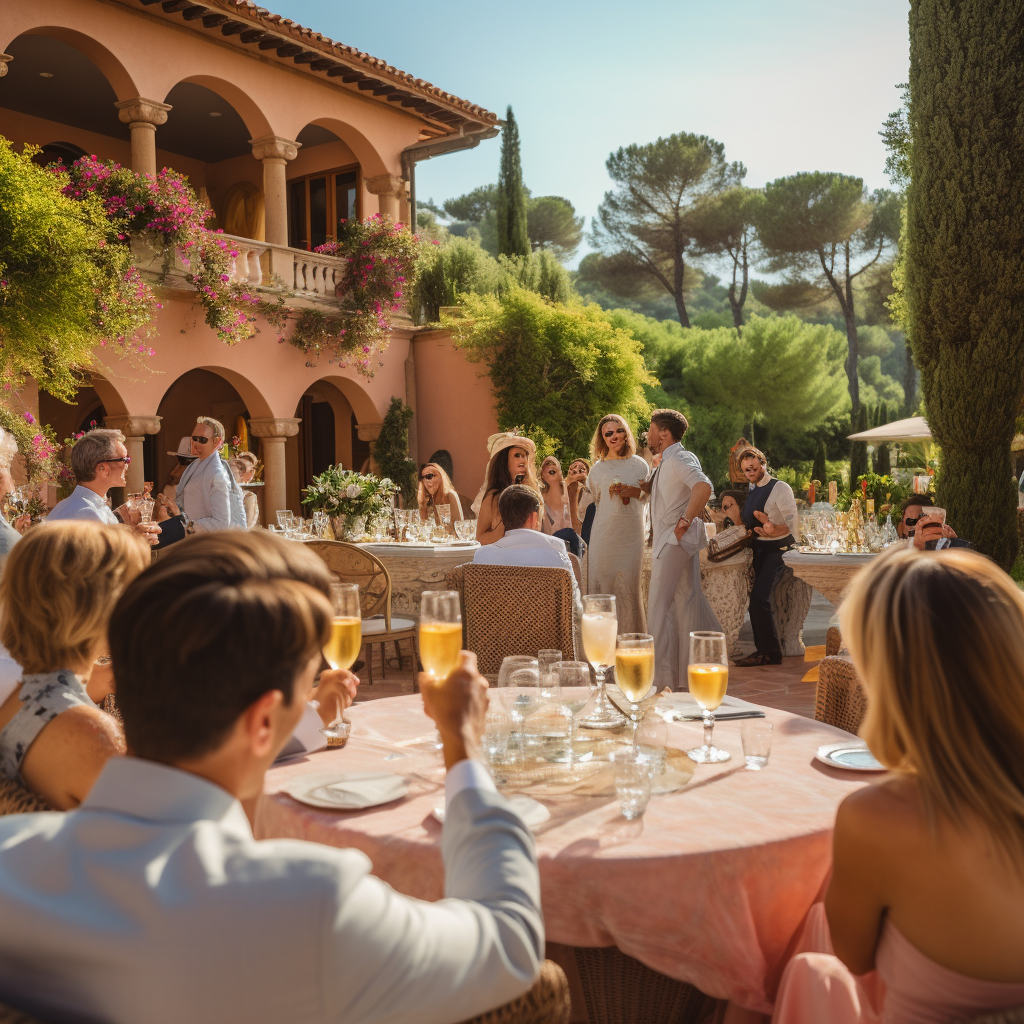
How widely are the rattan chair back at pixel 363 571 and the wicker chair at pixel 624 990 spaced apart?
418 cm

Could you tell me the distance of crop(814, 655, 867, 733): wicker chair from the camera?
2711mm

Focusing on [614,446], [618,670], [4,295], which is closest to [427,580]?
[614,446]

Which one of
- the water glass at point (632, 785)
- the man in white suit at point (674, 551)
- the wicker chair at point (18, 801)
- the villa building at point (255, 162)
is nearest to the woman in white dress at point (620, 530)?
the man in white suit at point (674, 551)

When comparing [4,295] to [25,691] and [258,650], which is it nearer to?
[25,691]

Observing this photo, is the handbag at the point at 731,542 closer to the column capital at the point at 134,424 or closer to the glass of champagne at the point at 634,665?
the glass of champagne at the point at 634,665

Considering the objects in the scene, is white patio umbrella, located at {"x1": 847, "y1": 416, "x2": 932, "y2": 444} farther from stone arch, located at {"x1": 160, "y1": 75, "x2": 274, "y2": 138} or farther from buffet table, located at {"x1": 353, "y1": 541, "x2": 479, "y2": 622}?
buffet table, located at {"x1": 353, "y1": 541, "x2": 479, "y2": 622}

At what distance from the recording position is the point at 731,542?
7641 mm

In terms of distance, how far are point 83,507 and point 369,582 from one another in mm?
2523

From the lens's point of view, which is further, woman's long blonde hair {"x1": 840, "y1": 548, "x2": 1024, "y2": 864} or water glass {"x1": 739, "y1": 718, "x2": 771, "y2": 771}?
water glass {"x1": 739, "y1": 718, "x2": 771, "y2": 771}

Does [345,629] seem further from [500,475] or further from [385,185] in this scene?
[385,185]

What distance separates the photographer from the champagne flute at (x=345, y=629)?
7.64 ft

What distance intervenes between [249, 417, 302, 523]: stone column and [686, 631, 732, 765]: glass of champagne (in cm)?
1177

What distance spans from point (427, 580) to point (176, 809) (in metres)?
6.38

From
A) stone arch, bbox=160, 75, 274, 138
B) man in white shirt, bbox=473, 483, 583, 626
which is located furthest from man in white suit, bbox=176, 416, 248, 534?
stone arch, bbox=160, 75, 274, 138
